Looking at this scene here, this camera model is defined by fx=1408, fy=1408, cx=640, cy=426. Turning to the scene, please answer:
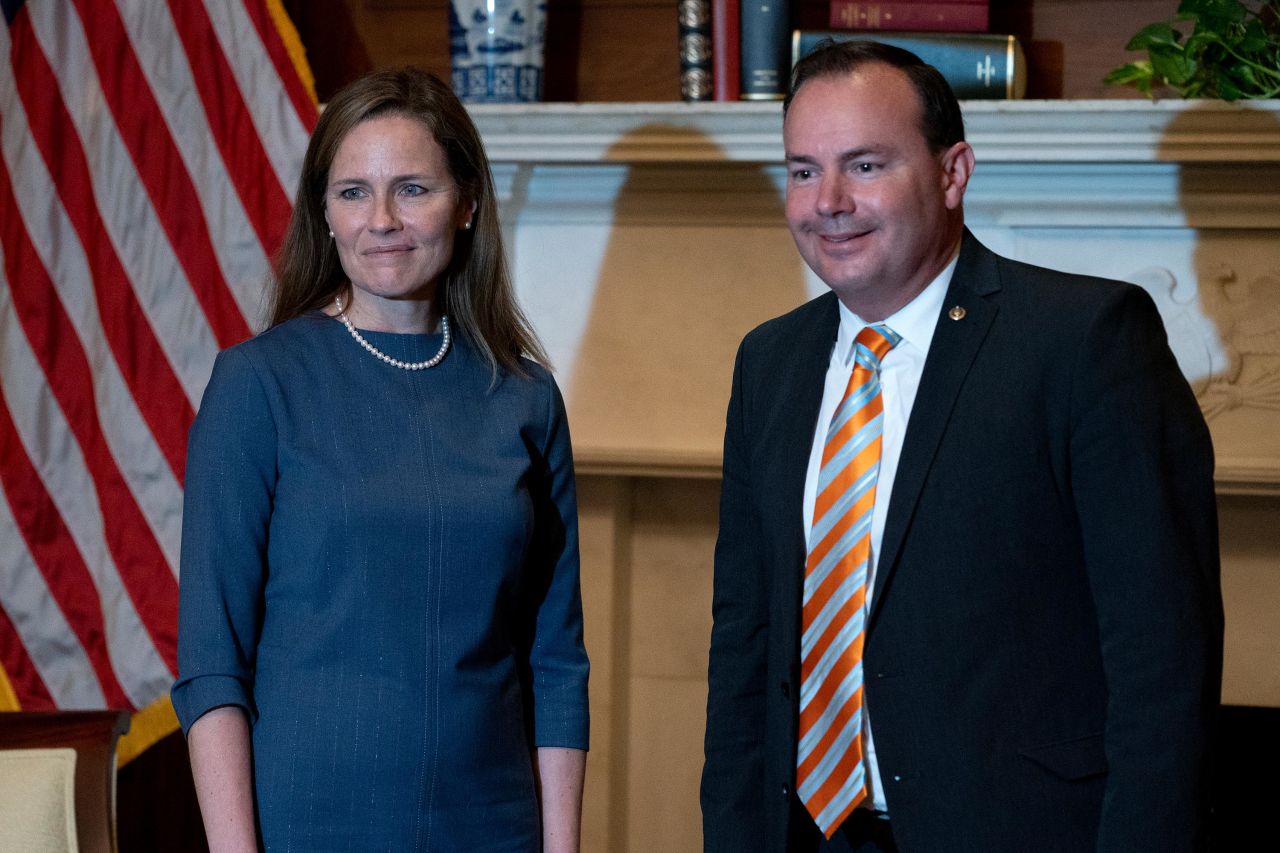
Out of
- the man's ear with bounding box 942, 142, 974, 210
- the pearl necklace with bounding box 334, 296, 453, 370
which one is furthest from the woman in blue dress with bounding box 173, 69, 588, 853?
the man's ear with bounding box 942, 142, 974, 210

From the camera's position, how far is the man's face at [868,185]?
166cm

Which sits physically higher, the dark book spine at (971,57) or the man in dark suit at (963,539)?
the dark book spine at (971,57)

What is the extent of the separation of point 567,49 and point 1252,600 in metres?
1.94

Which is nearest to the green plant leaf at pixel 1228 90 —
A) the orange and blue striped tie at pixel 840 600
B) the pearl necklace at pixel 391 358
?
the orange and blue striped tie at pixel 840 600

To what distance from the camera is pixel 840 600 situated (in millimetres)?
1687

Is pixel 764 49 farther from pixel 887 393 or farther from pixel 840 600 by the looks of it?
pixel 840 600

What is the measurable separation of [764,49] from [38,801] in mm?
1926

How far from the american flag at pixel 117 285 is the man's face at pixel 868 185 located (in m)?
1.67

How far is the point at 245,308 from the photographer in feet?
10.1

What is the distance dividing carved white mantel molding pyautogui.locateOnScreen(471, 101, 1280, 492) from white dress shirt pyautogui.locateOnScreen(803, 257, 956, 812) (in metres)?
1.14

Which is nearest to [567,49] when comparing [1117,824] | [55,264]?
[55,264]

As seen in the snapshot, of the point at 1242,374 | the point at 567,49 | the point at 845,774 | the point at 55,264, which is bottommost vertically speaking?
the point at 845,774

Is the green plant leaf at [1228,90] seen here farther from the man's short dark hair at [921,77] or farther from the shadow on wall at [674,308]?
the man's short dark hair at [921,77]

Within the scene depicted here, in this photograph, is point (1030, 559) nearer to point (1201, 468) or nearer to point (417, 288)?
point (1201, 468)
